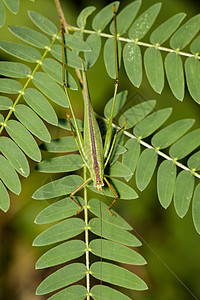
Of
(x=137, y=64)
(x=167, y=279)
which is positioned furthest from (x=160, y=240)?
(x=137, y=64)

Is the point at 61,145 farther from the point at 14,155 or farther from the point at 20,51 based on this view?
the point at 20,51

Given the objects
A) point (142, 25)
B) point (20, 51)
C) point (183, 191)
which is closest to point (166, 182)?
point (183, 191)

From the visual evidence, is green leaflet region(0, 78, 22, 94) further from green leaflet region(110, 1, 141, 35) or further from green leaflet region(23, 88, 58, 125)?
green leaflet region(110, 1, 141, 35)

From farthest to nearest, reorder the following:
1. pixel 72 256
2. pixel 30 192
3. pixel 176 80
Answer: pixel 30 192
pixel 176 80
pixel 72 256

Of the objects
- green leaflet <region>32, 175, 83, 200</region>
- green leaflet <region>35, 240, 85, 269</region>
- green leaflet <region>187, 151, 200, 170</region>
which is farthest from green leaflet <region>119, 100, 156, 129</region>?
green leaflet <region>35, 240, 85, 269</region>

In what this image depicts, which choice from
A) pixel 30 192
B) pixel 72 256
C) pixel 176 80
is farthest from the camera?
pixel 30 192

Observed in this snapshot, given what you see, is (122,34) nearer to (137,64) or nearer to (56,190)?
(137,64)

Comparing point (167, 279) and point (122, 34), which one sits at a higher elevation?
point (122, 34)
